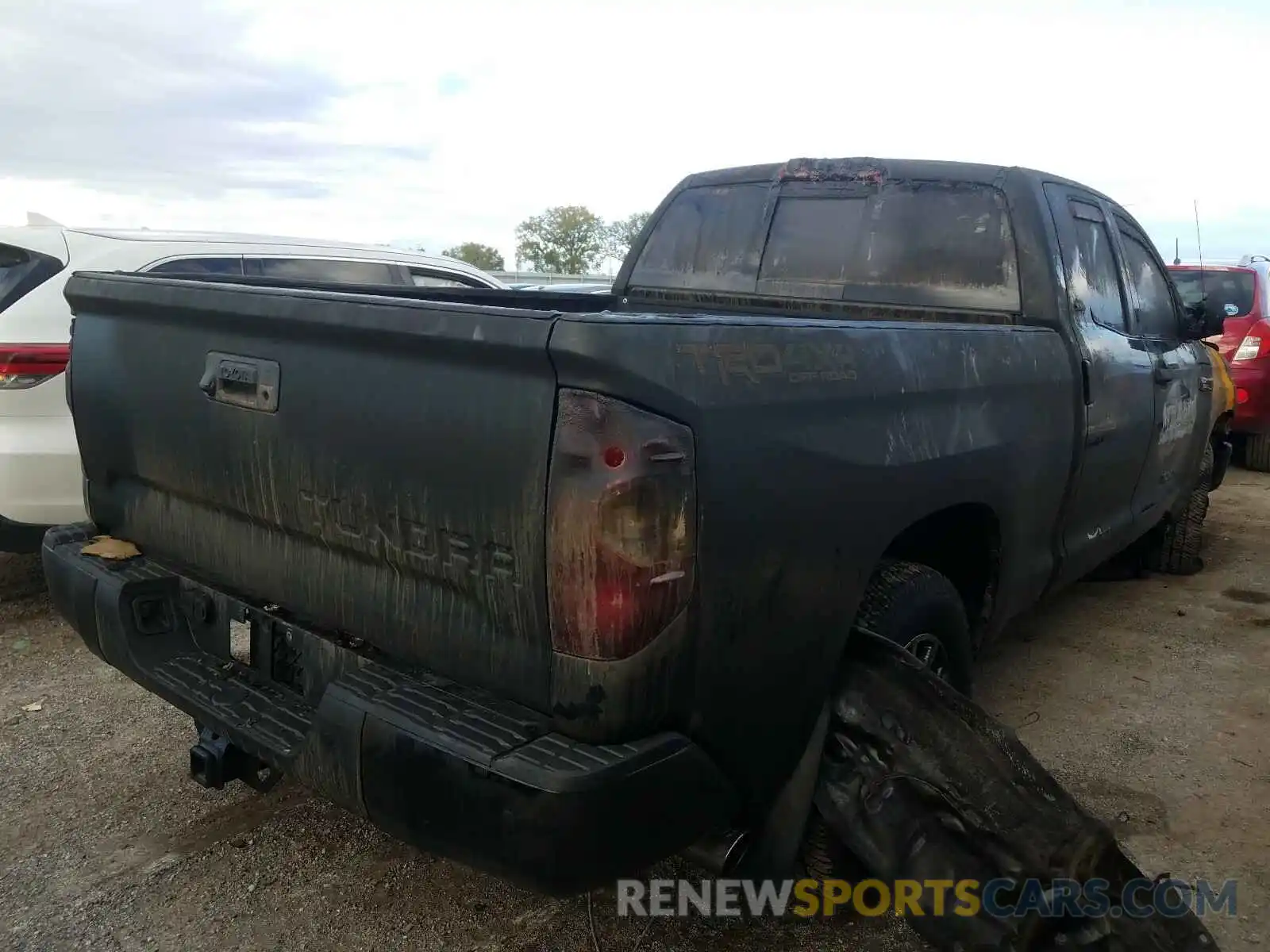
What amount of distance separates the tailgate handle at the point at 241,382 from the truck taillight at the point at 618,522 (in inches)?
33.2

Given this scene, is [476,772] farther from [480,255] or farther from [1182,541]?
[480,255]

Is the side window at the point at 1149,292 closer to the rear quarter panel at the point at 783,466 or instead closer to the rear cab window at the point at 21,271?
the rear quarter panel at the point at 783,466

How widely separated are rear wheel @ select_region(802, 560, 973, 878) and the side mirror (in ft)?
8.72

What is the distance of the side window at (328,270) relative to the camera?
546cm

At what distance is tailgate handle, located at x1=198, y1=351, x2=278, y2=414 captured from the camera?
2.29 metres

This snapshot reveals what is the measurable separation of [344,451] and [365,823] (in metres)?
1.39

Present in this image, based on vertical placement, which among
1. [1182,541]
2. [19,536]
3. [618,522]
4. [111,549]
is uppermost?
[618,522]

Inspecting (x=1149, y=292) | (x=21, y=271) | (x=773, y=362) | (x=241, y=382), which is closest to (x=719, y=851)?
(x=773, y=362)

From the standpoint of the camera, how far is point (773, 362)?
6.54 feet

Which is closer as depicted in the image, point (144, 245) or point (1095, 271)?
point (1095, 271)

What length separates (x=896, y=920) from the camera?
266 cm

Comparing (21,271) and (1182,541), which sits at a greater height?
(21,271)

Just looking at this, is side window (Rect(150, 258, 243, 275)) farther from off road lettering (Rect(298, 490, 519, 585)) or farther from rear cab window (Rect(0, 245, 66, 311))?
off road lettering (Rect(298, 490, 519, 585))

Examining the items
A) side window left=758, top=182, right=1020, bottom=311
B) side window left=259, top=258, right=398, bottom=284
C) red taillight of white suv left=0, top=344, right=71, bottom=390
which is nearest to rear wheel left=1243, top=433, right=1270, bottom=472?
side window left=758, top=182, right=1020, bottom=311
